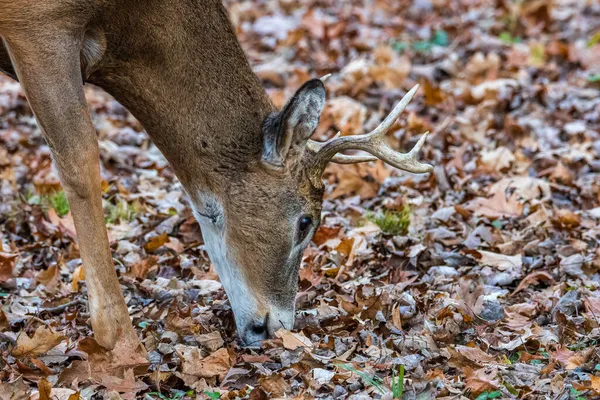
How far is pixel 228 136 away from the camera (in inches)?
208

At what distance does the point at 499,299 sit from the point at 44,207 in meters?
3.40

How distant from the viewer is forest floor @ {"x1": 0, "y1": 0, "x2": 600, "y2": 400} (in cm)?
450

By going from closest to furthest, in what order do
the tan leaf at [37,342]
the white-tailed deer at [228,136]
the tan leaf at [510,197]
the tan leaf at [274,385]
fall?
the tan leaf at [274,385] < the tan leaf at [37,342] < the white-tailed deer at [228,136] < the tan leaf at [510,197]

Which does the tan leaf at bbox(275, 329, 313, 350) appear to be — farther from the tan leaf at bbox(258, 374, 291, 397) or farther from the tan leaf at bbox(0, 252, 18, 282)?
the tan leaf at bbox(0, 252, 18, 282)

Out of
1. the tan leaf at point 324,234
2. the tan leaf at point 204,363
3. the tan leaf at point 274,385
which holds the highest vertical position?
the tan leaf at point 324,234

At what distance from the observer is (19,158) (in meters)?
8.19

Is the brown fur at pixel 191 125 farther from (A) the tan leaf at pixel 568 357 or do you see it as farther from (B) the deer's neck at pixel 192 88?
(A) the tan leaf at pixel 568 357

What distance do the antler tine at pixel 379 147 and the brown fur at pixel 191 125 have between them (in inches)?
6.5

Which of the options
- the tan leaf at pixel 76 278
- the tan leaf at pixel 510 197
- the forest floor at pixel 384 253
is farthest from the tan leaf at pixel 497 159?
the tan leaf at pixel 76 278

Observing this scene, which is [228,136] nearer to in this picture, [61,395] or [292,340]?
[292,340]

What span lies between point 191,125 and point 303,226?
842 mm

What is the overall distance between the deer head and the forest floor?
199 mm

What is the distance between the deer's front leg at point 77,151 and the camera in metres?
4.67

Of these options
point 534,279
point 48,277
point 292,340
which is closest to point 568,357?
point 534,279
